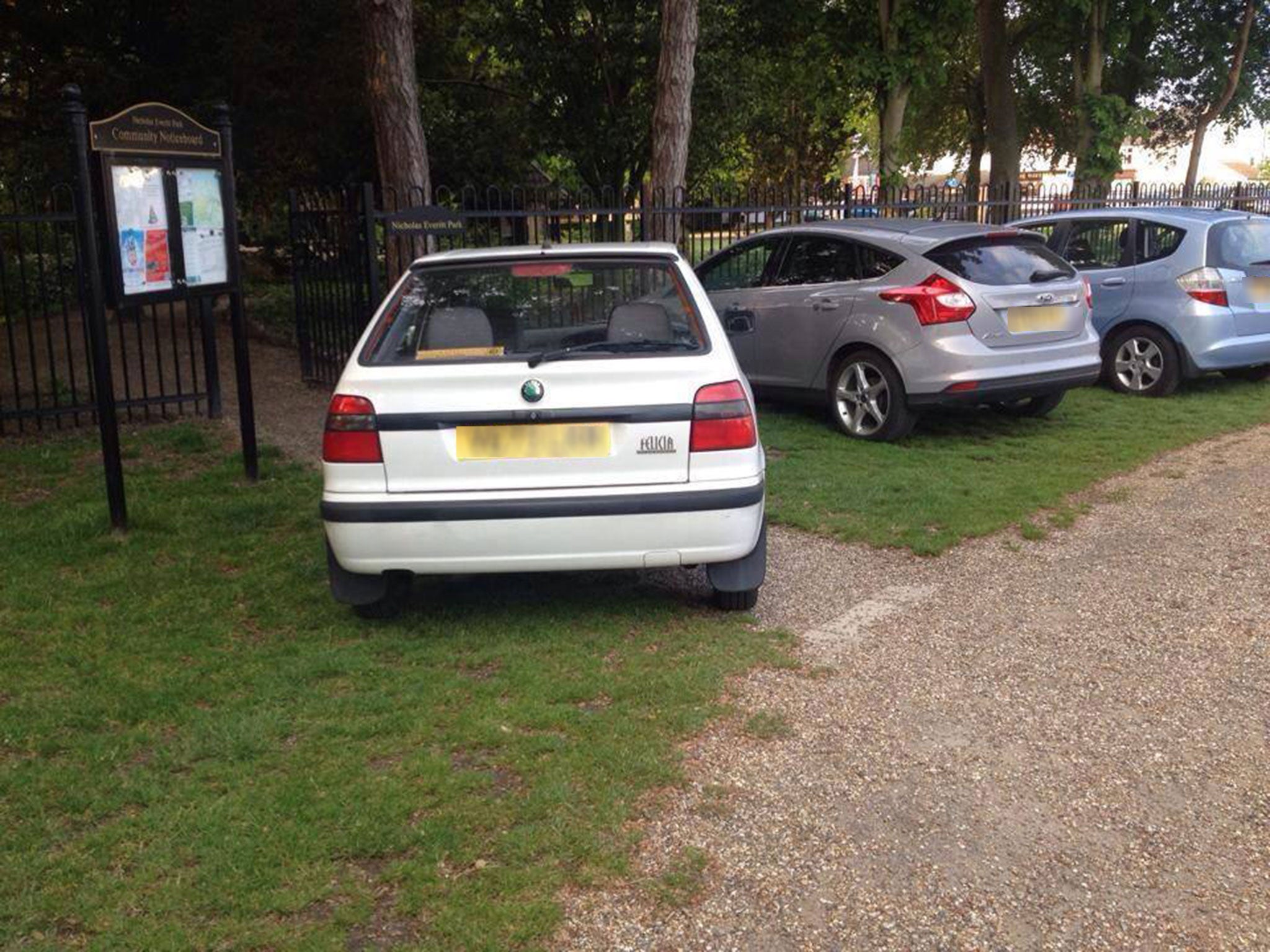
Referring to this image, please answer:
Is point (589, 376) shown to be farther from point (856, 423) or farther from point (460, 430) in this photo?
Result: point (856, 423)

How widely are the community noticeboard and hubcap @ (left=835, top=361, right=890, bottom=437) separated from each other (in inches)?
182

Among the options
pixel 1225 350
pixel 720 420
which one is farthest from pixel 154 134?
pixel 1225 350

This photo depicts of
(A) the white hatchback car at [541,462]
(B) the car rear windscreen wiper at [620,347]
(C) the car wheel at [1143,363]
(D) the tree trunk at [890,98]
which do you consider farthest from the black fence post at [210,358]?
(D) the tree trunk at [890,98]

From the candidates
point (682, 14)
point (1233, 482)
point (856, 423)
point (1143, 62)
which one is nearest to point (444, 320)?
point (856, 423)

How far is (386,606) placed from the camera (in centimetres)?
554

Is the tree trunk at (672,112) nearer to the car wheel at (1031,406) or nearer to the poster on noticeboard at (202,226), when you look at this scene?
the car wheel at (1031,406)

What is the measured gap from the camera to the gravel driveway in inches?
129

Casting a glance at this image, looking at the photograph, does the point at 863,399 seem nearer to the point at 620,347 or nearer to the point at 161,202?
the point at 620,347

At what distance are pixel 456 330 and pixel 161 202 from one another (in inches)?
117

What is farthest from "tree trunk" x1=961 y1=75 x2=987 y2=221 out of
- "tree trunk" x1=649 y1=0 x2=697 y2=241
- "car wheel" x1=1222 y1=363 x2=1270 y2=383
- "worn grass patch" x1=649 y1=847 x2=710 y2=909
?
"worn grass patch" x1=649 y1=847 x2=710 y2=909

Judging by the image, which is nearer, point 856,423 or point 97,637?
point 97,637

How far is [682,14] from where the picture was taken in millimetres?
12312

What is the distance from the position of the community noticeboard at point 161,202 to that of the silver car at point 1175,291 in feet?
26.0

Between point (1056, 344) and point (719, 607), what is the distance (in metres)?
4.93
